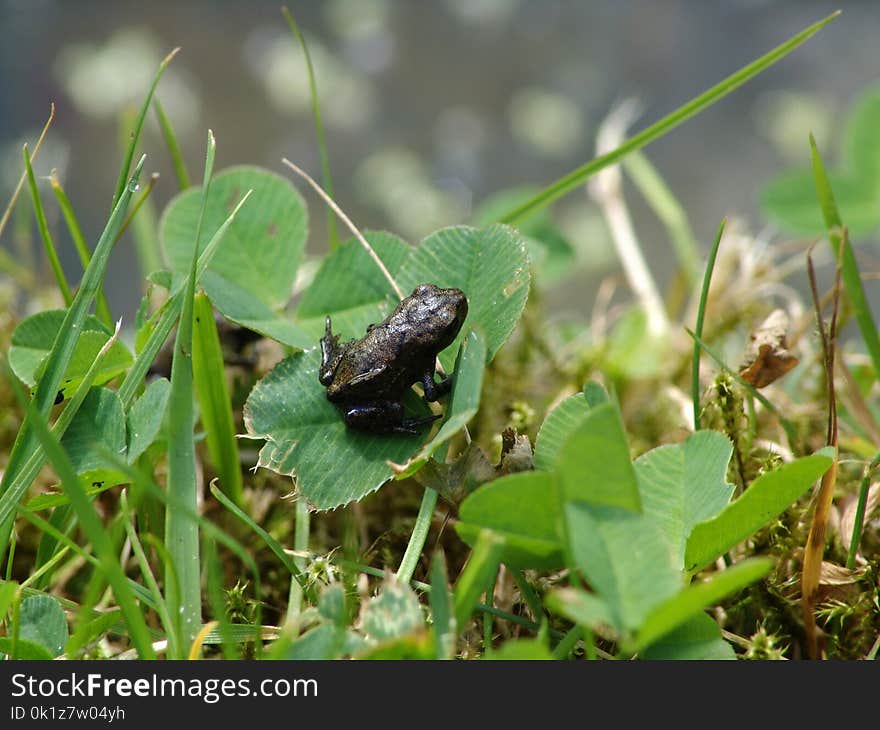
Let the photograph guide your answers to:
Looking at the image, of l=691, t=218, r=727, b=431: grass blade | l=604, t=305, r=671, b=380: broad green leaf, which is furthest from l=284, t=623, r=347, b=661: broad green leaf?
l=604, t=305, r=671, b=380: broad green leaf

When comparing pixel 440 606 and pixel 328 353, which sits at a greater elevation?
pixel 328 353

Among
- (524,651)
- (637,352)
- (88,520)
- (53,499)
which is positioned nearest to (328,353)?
(53,499)

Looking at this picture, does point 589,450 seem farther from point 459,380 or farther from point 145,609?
point 145,609

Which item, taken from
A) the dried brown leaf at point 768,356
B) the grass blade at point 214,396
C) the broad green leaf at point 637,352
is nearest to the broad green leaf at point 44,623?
the grass blade at point 214,396

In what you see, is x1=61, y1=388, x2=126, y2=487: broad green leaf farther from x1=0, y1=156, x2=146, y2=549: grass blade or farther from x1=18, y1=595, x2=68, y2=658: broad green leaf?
x1=18, y1=595, x2=68, y2=658: broad green leaf

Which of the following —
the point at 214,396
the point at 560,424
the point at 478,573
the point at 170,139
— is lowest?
the point at 478,573

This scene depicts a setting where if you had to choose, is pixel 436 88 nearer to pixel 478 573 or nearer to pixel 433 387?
pixel 433 387

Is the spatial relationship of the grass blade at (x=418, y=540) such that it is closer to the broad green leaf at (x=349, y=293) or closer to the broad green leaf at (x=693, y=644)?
the broad green leaf at (x=693, y=644)
